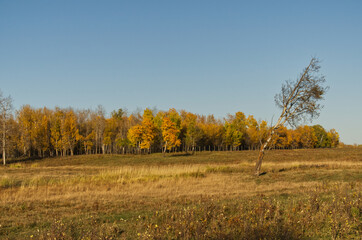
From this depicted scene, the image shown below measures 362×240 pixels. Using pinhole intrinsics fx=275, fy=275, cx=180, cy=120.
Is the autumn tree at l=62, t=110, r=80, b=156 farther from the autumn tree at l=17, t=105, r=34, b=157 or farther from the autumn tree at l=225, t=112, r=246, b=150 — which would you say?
the autumn tree at l=225, t=112, r=246, b=150

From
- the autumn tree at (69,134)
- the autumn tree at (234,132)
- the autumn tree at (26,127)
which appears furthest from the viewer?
the autumn tree at (234,132)

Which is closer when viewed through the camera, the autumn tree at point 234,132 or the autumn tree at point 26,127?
the autumn tree at point 26,127

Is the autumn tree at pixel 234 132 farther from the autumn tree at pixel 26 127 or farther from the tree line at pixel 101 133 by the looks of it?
the autumn tree at pixel 26 127

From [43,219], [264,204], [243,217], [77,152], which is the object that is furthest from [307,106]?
[77,152]

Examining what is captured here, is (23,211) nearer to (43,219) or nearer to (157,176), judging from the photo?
(43,219)

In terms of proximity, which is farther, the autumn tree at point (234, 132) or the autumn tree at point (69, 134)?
the autumn tree at point (234, 132)

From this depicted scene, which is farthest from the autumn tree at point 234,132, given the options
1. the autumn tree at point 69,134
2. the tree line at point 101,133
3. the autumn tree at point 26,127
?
the autumn tree at point 26,127

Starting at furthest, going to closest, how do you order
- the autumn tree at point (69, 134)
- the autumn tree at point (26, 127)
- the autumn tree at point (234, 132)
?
the autumn tree at point (234, 132), the autumn tree at point (69, 134), the autumn tree at point (26, 127)

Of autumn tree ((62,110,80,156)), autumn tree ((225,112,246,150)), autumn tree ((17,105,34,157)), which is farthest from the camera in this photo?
autumn tree ((225,112,246,150))

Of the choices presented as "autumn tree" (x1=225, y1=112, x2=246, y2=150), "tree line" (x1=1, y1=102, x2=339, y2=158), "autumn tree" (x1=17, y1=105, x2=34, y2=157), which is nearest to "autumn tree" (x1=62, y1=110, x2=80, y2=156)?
"tree line" (x1=1, y1=102, x2=339, y2=158)

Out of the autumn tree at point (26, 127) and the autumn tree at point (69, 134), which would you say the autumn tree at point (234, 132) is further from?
the autumn tree at point (26, 127)

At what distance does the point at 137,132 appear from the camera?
214 ft

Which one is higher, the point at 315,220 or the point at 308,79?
the point at 308,79

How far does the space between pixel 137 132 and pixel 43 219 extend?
56.7m
